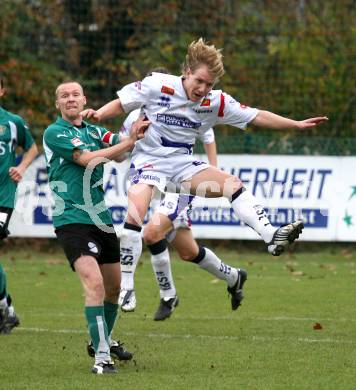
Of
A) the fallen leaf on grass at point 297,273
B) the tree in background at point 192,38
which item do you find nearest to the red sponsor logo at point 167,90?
the fallen leaf on grass at point 297,273

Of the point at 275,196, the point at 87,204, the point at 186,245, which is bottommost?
the point at 275,196

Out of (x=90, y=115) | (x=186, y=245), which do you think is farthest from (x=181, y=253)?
(x=90, y=115)

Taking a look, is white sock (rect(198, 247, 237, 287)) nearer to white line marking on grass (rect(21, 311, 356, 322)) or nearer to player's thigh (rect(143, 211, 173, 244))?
white line marking on grass (rect(21, 311, 356, 322))

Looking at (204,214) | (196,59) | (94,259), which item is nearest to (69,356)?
(94,259)

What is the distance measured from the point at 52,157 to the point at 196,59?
1602 millimetres

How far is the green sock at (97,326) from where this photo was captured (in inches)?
261

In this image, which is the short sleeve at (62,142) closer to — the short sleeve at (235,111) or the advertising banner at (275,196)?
the short sleeve at (235,111)

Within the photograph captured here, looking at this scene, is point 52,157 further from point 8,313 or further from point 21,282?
point 21,282

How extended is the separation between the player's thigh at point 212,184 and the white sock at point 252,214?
105 millimetres

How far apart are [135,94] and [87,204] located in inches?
71.0

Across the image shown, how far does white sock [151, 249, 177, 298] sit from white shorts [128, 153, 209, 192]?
2.98 feet

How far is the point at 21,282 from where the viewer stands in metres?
12.4

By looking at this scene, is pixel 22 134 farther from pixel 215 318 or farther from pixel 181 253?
pixel 215 318

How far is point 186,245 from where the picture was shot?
375 inches
